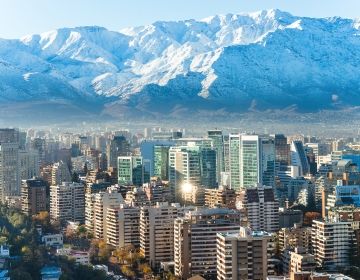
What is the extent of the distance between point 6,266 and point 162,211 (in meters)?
2.22

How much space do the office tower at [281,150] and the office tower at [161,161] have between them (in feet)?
6.76

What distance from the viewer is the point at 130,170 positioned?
15328mm

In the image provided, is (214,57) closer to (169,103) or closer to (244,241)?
(169,103)

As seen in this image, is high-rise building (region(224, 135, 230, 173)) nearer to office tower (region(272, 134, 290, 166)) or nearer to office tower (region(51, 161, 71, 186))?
office tower (region(272, 134, 290, 166))

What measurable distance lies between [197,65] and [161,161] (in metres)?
18.8

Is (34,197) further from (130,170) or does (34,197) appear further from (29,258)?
(29,258)

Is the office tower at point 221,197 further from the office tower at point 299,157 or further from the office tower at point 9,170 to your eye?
the office tower at point 299,157

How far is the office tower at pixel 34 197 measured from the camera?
13.3 m

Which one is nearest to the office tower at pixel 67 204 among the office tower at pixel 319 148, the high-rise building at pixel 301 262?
the high-rise building at pixel 301 262

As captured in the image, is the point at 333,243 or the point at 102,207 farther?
the point at 102,207

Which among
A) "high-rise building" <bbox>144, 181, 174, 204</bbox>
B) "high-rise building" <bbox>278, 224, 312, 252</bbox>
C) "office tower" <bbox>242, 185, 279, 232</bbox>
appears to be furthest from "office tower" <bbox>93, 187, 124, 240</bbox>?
"high-rise building" <bbox>278, 224, 312, 252</bbox>

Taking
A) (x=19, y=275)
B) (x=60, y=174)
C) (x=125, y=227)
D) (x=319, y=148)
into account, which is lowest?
(x=19, y=275)

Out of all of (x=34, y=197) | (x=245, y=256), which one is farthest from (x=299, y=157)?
(x=245, y=256)

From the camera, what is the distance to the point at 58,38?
133ft
